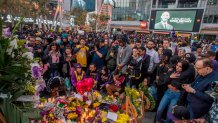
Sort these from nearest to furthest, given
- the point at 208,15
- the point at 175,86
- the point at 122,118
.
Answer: the point at 122,118 → the point at 175,86 → the point at 208,15

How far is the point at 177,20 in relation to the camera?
104ft

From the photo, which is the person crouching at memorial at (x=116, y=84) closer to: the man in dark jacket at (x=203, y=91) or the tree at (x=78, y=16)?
the man in dark jacket at (x=203, y=91)

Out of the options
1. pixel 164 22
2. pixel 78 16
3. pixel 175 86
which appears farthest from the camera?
pixel 78 16

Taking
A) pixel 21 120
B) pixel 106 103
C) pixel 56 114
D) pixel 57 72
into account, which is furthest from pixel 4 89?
pixel 57 72

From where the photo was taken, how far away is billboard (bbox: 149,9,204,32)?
29.5 meters

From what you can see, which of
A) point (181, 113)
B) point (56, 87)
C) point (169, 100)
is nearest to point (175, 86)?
point (169, 100)

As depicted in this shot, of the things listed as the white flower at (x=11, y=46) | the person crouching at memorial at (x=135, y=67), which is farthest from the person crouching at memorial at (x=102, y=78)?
the white flower at (x=11, y=46)

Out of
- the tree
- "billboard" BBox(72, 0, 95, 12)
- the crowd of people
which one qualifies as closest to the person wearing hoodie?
the crowd of people

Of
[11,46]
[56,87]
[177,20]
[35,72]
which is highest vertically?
[177,20]

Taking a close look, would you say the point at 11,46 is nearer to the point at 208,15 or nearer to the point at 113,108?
the point at 113,108

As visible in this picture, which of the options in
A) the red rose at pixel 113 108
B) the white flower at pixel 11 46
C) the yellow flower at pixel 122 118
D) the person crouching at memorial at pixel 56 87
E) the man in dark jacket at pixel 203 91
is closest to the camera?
the white flower at pixel 11 46

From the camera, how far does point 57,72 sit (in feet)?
17.1

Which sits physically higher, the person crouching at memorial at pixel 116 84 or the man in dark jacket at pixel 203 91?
the man in dark jacket at pixel 203 91

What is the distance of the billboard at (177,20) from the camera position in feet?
96.9
